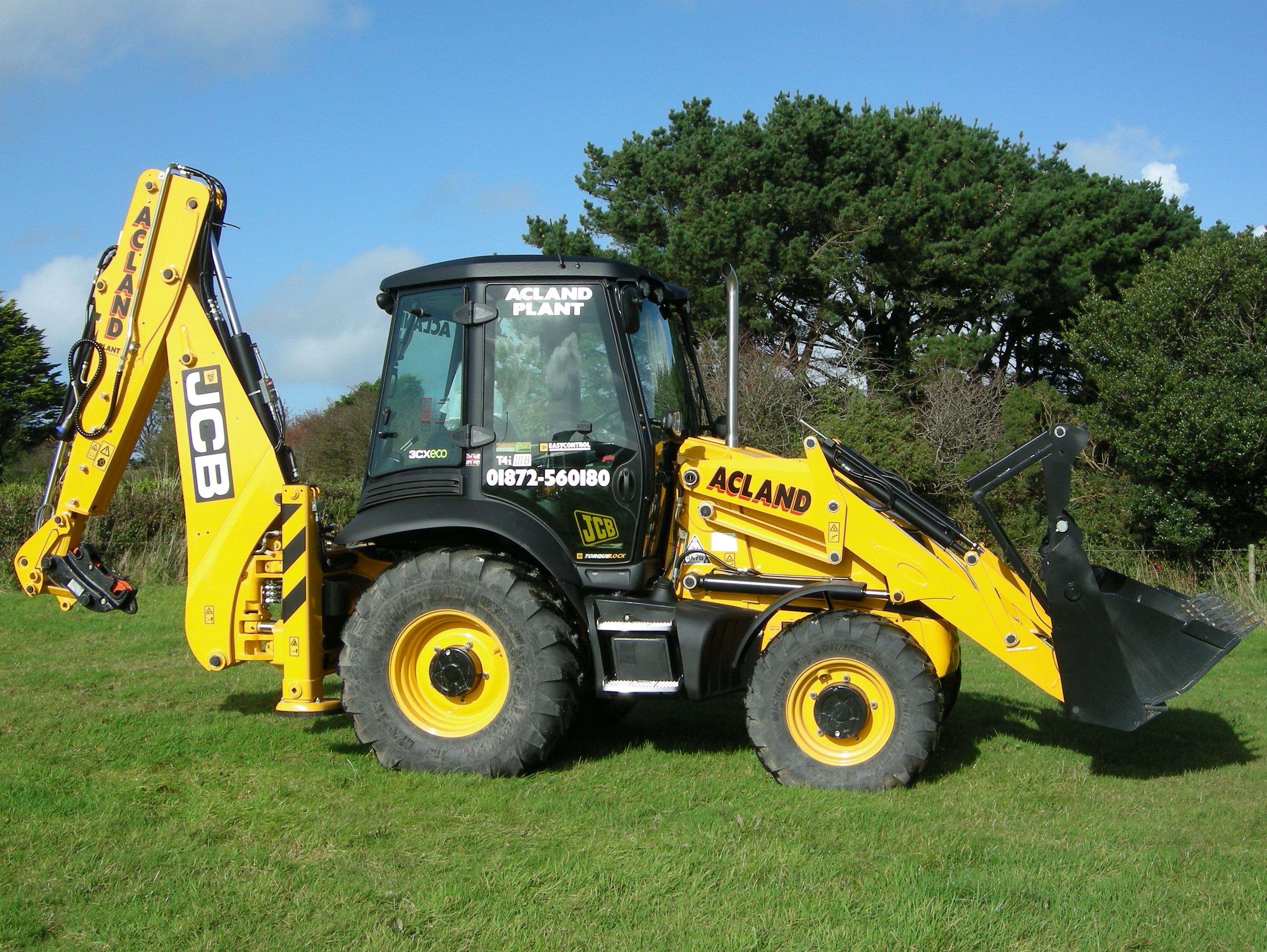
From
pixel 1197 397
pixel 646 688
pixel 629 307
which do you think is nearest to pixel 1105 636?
pixel 646 688

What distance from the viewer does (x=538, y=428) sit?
6105mm

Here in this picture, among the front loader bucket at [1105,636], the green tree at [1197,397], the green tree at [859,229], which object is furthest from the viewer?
the green tree at [859,229]

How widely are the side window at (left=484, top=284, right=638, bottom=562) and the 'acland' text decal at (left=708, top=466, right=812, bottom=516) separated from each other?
569mm

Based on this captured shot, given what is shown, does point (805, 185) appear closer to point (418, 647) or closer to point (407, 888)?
point (418, 647)

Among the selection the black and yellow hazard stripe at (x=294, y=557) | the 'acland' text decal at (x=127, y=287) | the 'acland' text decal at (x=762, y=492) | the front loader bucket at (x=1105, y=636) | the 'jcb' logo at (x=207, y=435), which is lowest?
the front loader bucket at (x=1105, y=636)

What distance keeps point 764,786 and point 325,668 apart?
8.88 feet

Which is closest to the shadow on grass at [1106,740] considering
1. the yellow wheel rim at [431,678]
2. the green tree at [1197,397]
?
the yellow wheel rim at [431,678]

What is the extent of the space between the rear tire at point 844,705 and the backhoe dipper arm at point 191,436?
2.64 m

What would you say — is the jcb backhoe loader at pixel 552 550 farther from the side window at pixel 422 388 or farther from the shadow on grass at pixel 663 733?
the shadow on grass at pixel 663 733

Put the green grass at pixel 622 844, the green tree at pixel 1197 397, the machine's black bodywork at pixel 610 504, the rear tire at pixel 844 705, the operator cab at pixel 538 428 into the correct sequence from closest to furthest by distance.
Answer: the green grass at pixel 622 844 < the rear tire at pixel 844 705 < the machine's black bodywork at pixel 610 504 < the operator cab at pixel 538 428 < the green tree at pixel 1197 397

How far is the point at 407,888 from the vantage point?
4211mm

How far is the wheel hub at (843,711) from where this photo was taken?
566cm

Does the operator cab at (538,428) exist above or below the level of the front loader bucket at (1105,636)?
above

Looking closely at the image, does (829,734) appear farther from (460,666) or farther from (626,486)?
(460,666)
